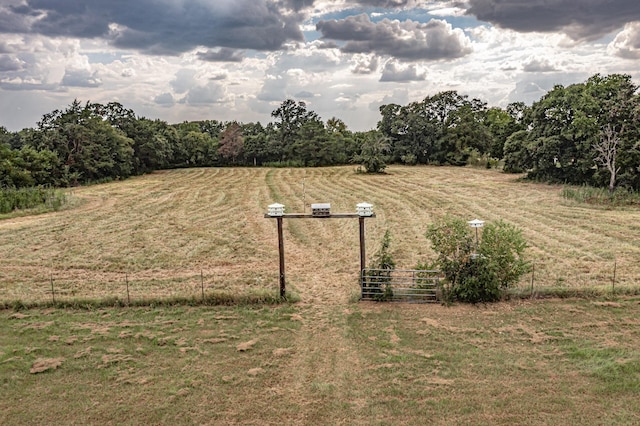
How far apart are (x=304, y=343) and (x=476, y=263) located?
585 centimetres

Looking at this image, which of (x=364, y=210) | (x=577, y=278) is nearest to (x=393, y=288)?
(x=364, y=210)

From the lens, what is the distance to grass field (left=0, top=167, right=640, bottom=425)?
8695mm

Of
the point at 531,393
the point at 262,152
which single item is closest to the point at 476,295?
the point at 531,393

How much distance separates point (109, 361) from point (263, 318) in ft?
13.5

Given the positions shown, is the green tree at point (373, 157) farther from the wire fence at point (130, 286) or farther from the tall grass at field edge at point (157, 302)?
the tall grass at field edge at point (157, 302)

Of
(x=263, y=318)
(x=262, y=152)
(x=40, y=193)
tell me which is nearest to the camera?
(x=263, y=318)

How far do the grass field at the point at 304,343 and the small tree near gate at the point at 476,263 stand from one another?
536mm

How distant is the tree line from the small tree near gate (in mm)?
24270

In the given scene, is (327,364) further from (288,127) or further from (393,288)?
(288,127)

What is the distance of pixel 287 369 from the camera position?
10.2 meters

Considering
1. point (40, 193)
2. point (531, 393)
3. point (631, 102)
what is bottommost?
point (531, 393)

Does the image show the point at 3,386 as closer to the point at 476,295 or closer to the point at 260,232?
the point at 476,295

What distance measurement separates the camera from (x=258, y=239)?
2405 cm

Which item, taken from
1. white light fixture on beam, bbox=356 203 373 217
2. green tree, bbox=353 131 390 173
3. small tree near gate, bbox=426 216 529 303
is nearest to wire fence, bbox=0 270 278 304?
white light fixture on beam, bbox=356 203 373 217
